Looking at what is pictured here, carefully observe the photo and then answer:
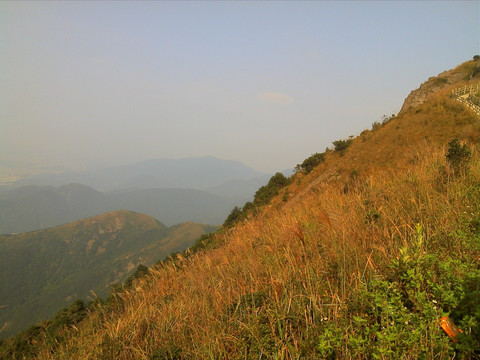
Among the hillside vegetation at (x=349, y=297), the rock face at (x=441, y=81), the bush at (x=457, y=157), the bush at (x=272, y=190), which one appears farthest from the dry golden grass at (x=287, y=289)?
the rock face at (x=441, y=81)

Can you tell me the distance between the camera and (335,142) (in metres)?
22.2

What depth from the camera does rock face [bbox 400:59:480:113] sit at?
27.2m

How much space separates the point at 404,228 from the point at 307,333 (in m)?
2.12

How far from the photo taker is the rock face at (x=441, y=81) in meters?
27.2

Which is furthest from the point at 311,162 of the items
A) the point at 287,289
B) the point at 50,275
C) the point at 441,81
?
the point at 50,275

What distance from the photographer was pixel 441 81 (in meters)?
29.4

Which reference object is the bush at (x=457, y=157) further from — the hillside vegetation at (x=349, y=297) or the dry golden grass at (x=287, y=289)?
the dry golden grass at (x=287, y=289)

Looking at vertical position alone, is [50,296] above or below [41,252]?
below

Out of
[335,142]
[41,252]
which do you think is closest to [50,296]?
[41,252]

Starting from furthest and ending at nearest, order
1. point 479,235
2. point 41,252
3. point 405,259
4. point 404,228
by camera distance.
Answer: point 41,252 < point 404,228 < point 479,235 < point 405,259

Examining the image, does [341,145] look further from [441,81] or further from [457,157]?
[441,81]

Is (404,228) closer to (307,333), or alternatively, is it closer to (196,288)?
(307,333)

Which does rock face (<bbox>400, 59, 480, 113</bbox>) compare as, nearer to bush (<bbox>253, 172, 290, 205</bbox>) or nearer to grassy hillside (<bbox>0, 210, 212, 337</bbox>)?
bush (<bbox>253, 172, 290, 205</bbox>)

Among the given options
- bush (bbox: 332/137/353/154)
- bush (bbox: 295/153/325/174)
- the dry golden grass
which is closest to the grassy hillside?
bush (bbox: 295/153/325/174)
